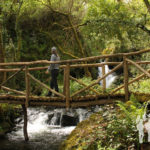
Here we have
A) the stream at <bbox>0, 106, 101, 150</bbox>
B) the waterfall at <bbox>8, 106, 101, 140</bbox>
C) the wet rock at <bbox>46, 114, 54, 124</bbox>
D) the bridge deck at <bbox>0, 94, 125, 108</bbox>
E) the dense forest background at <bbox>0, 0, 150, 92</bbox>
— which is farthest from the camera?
the wet rock at <bbox>46, 114, 54, 124</bbox>

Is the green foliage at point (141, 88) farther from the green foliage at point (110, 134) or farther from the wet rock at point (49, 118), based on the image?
the wet rock at point (49, 118)

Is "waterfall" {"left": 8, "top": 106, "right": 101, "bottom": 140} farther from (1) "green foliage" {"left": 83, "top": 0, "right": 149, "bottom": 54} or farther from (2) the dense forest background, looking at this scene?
(1) "green foliage" {"left": 83, "top": 0, "right": 149, "bottom": 54}

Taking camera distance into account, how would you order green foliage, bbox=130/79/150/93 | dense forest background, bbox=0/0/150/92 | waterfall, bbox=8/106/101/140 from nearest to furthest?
green foliage, bbox=130/79/150/93 < waterfall, bbox=8/106/101/140 < dense forest background, bbox=0/0/150/92

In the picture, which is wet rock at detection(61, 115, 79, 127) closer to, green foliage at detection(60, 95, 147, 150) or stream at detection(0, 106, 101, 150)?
stream at detection(0, 106, 101, 150)

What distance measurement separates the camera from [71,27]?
14.8 m

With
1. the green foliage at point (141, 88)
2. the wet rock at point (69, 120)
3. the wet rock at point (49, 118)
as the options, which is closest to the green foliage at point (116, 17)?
the green foliage at point (141, 88)

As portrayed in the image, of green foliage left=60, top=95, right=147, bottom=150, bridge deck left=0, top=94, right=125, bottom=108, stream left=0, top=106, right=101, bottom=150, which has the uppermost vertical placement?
bridge deck left=0, top=94, right=125, bottom=108

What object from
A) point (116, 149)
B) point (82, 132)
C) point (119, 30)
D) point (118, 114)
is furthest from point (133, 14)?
point (116, 149)

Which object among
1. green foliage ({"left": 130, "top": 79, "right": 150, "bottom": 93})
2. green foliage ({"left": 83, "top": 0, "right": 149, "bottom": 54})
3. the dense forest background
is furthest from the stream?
green foliage ({"left": 83, "top": 0, "right": 149, "bottom": 54})

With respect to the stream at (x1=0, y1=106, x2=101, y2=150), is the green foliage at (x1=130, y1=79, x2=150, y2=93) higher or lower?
higher

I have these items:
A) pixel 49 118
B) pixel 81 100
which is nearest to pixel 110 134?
pixel 81 100

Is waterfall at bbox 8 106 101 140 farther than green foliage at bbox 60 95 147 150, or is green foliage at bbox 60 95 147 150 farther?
waterfall at bbox 8 106 101 140

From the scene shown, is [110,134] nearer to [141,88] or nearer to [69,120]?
[141,88]

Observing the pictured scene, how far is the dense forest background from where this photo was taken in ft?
37.0
